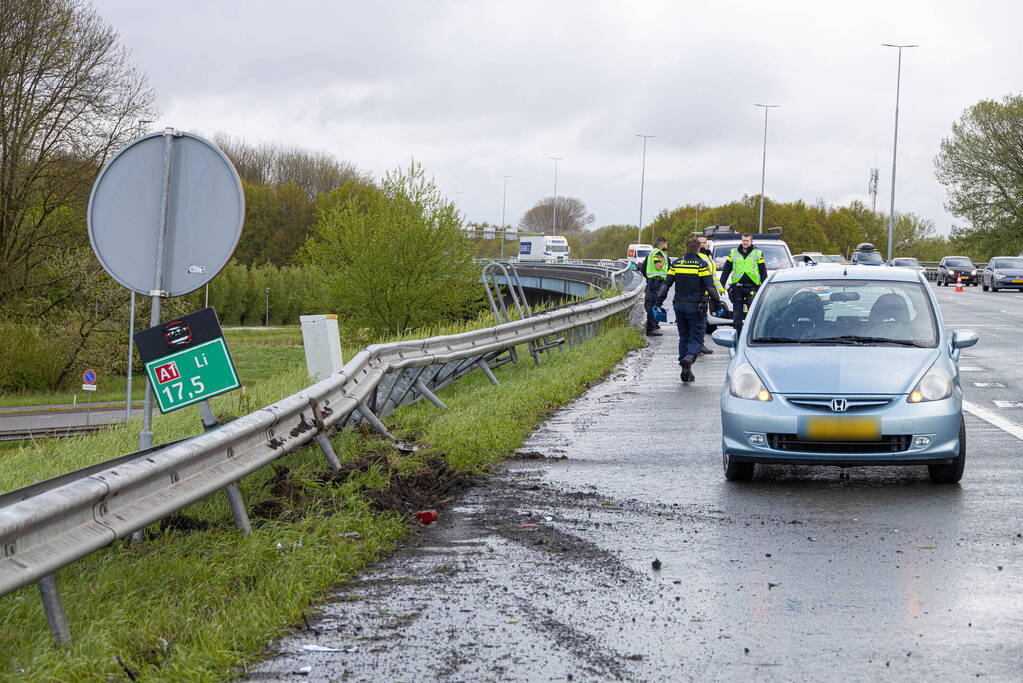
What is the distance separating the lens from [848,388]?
7848mm

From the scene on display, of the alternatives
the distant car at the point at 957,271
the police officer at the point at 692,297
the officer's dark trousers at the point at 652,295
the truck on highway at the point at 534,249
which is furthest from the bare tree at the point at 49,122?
the truck on highway at the point at 534,249

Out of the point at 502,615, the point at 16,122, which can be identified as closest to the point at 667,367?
the point at 502,615

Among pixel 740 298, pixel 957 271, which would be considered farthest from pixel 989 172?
pixel 740 298

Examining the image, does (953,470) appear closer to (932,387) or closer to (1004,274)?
(932,387)

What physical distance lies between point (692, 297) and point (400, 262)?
39.2 m

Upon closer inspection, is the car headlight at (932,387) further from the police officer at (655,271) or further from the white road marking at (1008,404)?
the police officer at (655,271)

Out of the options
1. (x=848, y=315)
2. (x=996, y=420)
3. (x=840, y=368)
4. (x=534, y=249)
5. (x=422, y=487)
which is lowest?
(x=422, y=487)

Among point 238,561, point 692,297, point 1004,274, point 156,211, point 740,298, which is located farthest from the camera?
point 1004,274

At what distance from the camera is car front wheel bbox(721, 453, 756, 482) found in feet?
26.8

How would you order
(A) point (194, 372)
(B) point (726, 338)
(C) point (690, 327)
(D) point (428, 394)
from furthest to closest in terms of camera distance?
(C) point (690, 327) → (D) point (428, 394) → (B) point (726, 338) → (A) point (194, 372)

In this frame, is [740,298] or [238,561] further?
[740,298]

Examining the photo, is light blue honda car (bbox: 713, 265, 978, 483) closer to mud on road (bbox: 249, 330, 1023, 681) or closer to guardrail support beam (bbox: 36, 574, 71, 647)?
mud on road (bbox: 249, 330, 1023, 681)

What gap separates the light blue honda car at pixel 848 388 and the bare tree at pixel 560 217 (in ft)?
438

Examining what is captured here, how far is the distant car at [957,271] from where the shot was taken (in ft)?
210
